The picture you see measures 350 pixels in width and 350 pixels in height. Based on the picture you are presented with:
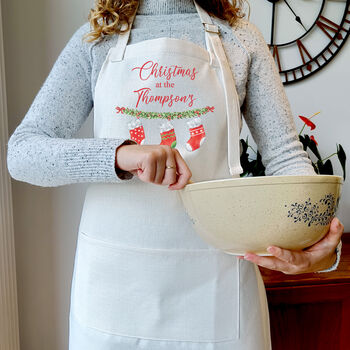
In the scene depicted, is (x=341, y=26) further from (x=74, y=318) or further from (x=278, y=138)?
(x=74, y=318)

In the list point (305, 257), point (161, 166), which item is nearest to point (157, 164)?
point (161, 166)

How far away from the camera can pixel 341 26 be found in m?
1.55

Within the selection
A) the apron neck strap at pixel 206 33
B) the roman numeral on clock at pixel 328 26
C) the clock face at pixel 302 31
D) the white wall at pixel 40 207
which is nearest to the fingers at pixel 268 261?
the apron neck strap at pixel 206 33

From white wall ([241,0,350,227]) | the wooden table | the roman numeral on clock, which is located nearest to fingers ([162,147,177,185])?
the wooden table

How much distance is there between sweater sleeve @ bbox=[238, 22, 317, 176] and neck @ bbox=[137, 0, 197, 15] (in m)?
0.14

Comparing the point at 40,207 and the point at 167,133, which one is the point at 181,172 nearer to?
the point at 167,133

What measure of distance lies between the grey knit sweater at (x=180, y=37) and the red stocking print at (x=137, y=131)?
0.12 m

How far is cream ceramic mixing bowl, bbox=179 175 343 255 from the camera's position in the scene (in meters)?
0.58

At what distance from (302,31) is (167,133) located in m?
1.01

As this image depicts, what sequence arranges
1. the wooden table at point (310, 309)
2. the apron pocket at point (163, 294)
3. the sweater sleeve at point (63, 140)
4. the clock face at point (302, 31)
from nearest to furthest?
the sweater sleeve at point (63, 140), the apron pocket at point (163, 294), the wooden table at point (310, 309), the clock face at point (302, 31)

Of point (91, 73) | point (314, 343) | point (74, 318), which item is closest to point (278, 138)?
point (91, 73)

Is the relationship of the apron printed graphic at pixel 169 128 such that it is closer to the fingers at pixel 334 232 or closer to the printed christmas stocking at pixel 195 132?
the printed christmas stocking at pixel 195 132

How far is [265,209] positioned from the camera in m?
0.59

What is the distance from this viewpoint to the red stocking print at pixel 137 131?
2.62 feet
